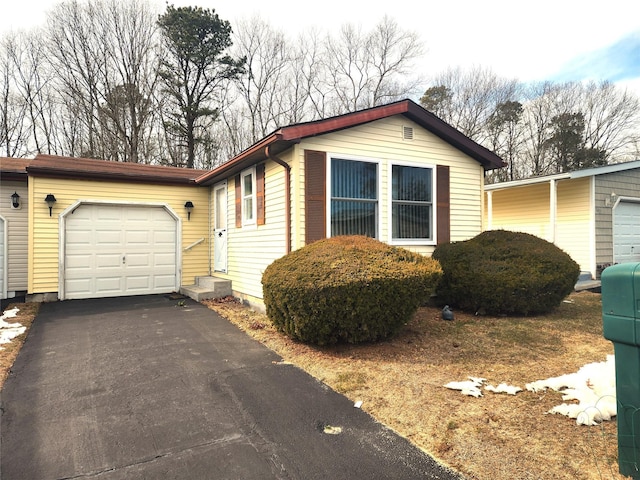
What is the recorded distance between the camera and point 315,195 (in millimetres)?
6141

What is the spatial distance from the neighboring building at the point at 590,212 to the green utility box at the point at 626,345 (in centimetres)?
858

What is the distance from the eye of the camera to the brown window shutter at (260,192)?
23.4 feet

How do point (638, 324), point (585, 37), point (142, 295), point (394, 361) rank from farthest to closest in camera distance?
point (585, 37) → point (142, 295) → point (394, 361) → point (638, 324)

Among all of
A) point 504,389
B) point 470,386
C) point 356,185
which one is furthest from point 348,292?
point 356,185

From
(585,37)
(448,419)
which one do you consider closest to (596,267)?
(585,37)

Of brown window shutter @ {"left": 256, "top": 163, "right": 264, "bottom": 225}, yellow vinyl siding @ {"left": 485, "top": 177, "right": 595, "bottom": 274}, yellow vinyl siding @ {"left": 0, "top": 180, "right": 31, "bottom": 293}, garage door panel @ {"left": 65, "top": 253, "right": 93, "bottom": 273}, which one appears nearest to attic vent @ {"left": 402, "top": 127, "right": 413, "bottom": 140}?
brown window shutter @ {"left": 256, "top": 163, "right": 264, "bottom": 225}

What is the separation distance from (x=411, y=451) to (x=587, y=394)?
5.79ft

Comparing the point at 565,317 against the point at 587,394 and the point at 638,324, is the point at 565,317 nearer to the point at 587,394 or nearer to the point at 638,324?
the point at 587,394

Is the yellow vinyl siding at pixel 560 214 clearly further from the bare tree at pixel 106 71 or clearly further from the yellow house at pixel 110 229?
the bare tree at pixel 106 71

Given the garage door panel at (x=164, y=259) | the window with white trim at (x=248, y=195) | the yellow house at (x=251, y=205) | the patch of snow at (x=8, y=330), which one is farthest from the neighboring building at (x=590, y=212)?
the patch of snow at (x=8, y=330)

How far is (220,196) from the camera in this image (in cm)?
953

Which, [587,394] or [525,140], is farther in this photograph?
[525,140]

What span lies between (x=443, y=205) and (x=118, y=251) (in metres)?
7.84

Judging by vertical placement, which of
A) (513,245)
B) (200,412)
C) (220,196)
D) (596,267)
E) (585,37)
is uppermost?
(585,37)
